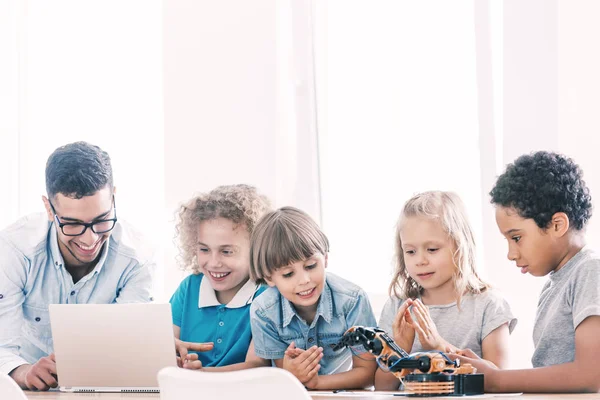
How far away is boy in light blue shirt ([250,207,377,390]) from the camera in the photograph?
2420 millimetres

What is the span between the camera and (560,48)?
3125 millimetres

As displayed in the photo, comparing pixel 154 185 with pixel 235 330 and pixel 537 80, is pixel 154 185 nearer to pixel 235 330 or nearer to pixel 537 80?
pixel 235 330

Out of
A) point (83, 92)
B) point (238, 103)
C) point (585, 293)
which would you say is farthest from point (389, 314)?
point (83, 92)

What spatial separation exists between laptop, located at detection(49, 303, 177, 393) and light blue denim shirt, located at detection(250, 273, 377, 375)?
380 millimetres

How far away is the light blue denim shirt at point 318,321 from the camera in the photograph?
8.07 ft

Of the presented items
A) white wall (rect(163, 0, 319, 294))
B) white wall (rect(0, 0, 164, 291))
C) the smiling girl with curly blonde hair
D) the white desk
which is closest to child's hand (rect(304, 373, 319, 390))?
the white desk

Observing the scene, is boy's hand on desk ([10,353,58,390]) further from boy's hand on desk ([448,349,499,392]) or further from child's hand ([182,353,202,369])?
boy's hand on desk ([448,349,499,392])

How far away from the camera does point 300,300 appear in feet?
7.98

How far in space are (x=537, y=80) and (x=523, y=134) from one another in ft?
0.72

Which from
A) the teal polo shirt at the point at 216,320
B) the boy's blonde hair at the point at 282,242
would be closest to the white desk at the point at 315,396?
the boy's blonde hair at the point at 282,242

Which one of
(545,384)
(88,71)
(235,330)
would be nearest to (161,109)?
(88,71)

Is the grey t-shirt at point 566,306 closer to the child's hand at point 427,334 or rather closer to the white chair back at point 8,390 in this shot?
the child's hand at point 427,334

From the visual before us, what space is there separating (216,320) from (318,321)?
0.47 meters

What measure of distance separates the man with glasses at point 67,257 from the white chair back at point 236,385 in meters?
1.39
